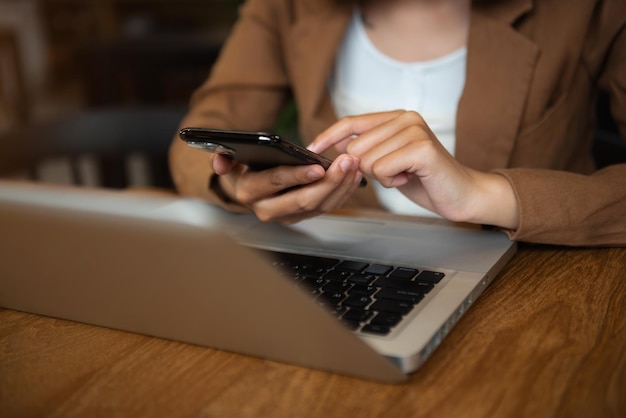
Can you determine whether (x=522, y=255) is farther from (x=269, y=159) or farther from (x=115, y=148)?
(x=115, y=148)

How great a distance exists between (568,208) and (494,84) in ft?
0.85

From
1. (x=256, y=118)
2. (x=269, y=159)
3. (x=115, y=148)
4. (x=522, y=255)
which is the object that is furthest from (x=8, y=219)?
(x=115, y=148)

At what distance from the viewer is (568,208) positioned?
694mm

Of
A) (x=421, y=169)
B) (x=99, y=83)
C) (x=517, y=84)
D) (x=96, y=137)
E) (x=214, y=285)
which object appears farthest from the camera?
(x=99, y=83)

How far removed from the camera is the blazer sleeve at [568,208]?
685 millimetres

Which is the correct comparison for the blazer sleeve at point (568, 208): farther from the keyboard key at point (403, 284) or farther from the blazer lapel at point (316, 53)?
the blazer lapel at point (316, 53)

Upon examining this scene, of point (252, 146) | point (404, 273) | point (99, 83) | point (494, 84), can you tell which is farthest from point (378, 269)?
point (99, 83)

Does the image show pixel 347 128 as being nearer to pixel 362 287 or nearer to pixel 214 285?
pixel 362 287

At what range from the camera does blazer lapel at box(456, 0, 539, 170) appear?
2.93ft

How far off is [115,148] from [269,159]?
777 mm

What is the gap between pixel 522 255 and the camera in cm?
69

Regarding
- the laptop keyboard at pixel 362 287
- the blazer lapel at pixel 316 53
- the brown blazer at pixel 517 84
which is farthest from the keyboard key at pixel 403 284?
the blazer lapel at pixel 316 53

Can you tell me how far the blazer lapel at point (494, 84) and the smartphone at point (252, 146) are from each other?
327 mm

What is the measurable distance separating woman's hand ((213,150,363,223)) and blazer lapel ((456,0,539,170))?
0.91ft
